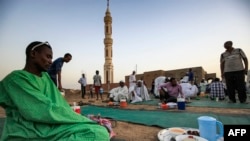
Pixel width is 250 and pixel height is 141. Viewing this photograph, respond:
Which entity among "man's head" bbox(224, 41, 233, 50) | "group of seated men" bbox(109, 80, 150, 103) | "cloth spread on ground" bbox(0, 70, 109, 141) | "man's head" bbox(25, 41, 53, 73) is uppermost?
"man's head" bbox(224, 41, 233, 50)

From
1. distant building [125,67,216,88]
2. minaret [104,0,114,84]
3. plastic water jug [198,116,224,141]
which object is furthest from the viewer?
minaret [104,0,114,84]

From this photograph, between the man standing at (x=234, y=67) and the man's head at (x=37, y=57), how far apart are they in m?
4.89

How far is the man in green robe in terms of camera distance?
119cm

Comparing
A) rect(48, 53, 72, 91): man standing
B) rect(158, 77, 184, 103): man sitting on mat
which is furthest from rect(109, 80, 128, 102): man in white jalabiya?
rect(48, 53, 72, 91): man standing

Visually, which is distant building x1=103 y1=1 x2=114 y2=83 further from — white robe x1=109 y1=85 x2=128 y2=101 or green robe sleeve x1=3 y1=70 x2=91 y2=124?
green robe sleeve x1=3 y1=70 x2=91 y2=124

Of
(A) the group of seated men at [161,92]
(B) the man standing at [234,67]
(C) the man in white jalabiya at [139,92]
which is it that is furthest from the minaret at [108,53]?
(B) the man standing at [234,67]

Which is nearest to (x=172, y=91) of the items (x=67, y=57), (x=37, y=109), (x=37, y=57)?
(x=67, y=57)

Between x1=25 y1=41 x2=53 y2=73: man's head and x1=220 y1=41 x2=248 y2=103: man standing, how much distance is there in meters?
4.89

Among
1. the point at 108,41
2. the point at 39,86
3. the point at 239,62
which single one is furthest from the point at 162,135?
the point at 108,41

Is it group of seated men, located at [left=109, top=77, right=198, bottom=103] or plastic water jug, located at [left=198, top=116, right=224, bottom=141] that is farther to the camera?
group of seated men, located at [left=109, top=77, right=198, bottom=103]

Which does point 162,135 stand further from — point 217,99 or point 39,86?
point 217,99

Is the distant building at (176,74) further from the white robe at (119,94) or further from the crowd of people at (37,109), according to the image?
the crowd of people at (37,109)

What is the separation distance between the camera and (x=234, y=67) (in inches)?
198

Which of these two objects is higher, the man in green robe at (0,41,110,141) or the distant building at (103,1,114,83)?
the distant building at (103,1,114,83)
